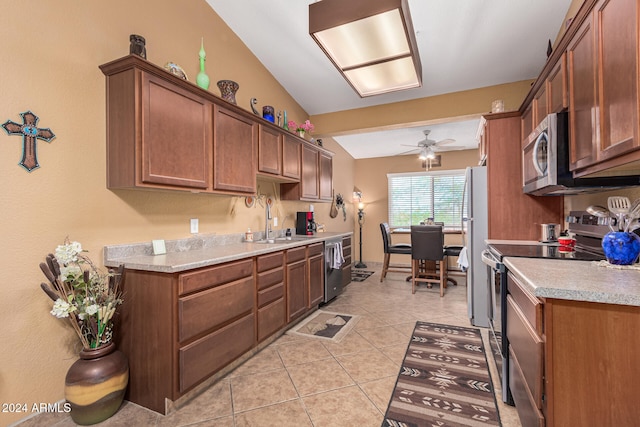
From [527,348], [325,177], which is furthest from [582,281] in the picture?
[325,177]

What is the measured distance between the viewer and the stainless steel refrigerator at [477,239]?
316 centimetres

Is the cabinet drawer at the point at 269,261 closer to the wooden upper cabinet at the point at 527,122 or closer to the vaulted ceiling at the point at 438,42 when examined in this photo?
the vaulted ceiling at the point at 438,42

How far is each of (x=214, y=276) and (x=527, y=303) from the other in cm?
178

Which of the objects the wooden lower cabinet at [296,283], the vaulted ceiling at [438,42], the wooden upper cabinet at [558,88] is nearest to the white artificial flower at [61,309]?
the wooden lower cabinet at [296,283]

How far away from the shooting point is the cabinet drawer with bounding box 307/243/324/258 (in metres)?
3.43

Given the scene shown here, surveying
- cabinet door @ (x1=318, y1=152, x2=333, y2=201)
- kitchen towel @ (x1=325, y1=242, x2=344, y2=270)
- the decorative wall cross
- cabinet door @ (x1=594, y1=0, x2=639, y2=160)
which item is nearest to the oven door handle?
cabinet door @ (x1=594, y1=0, x2=639, y2=160)

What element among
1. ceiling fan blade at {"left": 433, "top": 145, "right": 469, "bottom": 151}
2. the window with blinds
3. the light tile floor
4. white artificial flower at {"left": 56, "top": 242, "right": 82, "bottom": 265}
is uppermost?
ceiling fan blade at {"left": 433, "top": 145, "right": 469, "bottom": 151}

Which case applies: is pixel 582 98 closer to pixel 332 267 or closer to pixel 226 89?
pixel 226 89

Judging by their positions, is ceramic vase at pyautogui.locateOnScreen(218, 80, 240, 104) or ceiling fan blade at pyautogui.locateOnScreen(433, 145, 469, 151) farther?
ceiling fan blade at pyautogui.locateOnScreen(433, 145, 469, 151)

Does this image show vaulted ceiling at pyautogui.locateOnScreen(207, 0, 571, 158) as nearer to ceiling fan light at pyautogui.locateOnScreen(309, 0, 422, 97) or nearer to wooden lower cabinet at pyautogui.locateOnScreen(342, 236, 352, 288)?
ceiling fan light at pyautogui.locateOnScreen(309, 0, 422, 97)

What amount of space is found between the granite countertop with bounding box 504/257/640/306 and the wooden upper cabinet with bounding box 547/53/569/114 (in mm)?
953

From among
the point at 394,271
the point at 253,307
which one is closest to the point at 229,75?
the point at 253,307

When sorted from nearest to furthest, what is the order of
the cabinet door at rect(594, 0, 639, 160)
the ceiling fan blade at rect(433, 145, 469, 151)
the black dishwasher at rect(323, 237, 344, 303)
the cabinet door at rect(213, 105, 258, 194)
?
the cabinet door at rect(594, 0, 639, 160) → the cabinet door at rect(213, 105, 258, 194) → the black dishwasher at rect(323, 237, 344, 303) → the ceiling fan blade at rect(433, 145, 469, 151)

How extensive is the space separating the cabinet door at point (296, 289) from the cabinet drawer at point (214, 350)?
0.62 metres
